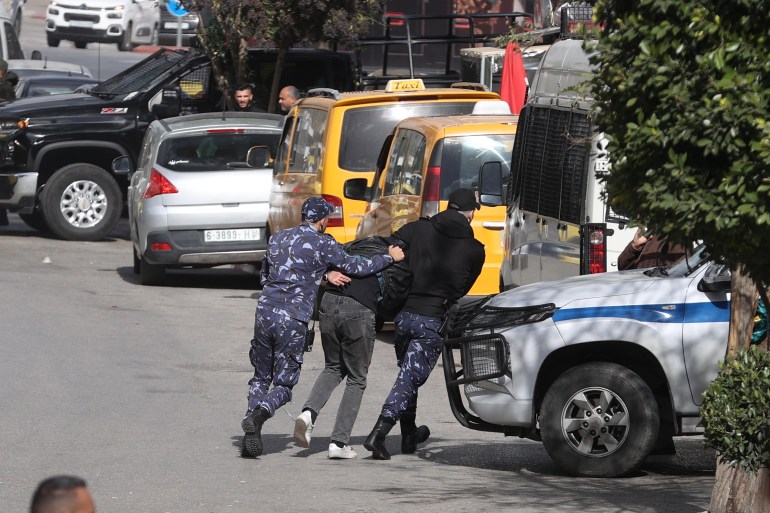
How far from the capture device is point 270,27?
20562 mm

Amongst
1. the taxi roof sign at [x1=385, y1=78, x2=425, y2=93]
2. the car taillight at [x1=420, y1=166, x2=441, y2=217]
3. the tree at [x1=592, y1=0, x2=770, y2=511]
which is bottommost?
the car taillight at [x1=420, y1=166, x2=441, y2=217]

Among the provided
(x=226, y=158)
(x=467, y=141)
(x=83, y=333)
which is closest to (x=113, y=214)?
(x=226, y=158)

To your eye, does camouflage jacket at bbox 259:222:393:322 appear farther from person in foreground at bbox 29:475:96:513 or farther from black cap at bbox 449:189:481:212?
person in foreground at bbox 29:475:96:513

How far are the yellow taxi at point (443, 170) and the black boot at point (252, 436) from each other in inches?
153

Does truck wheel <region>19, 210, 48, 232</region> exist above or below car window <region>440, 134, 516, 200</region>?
below

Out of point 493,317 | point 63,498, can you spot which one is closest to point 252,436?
point 493,317

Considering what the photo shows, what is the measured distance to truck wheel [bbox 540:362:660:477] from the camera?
8.56m

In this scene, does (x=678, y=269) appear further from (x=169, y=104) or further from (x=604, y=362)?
(x=169, y=104)

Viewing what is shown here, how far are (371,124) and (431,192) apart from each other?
2.14m

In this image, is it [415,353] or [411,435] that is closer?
[415,353]

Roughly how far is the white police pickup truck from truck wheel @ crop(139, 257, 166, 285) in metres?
9.02

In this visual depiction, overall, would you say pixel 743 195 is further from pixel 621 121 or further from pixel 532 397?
pixel 532 397

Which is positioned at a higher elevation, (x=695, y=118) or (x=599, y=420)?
(x=695, y=118)

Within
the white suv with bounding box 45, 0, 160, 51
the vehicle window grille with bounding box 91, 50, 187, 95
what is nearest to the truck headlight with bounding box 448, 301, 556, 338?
the vehicle window grille with bounding box 91, 50, 187, 95
